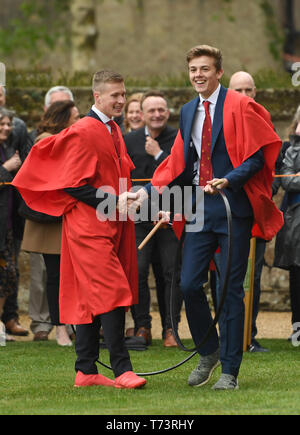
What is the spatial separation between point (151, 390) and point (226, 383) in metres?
0.47

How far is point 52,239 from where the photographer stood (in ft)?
28.7

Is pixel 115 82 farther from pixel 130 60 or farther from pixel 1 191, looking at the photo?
pixel 130 60

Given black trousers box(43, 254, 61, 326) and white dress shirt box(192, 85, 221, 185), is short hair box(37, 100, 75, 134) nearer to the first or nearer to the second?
black trousers box(43, 254, 61, 326)

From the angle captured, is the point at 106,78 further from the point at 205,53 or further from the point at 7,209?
the point at 7,209

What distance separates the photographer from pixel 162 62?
→ 24.1m

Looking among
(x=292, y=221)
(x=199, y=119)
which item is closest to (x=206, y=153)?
(x=199, y=119)

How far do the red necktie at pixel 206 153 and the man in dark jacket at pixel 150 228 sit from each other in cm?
240

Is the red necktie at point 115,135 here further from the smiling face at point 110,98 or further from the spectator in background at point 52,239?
the spectator in background at point 52,239

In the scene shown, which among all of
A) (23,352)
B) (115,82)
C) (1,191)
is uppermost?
(115,82)

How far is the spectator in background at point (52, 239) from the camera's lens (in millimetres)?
8734

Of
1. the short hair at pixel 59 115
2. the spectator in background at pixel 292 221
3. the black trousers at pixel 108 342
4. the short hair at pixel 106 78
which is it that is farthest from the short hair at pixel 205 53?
the short hair at pixel 59 115
